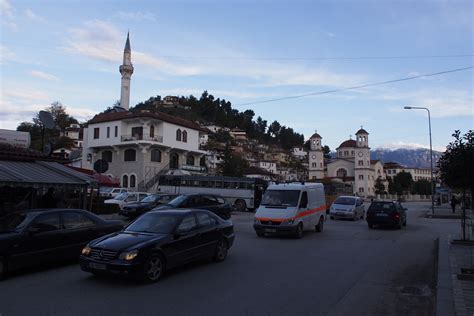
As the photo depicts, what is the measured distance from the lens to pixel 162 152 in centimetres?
5962

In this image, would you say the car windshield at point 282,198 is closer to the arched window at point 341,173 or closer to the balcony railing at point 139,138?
the balcony railing at point 139,138

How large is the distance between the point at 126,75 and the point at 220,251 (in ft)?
247

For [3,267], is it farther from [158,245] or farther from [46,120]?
[46,120]

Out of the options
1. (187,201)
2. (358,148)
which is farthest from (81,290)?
(358,148)

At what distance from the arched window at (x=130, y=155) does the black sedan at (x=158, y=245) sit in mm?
49107

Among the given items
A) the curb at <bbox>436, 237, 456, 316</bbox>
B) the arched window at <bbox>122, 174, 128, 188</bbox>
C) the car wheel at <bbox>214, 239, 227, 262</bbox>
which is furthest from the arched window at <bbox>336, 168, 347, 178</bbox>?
the car wheel at <bbox>214, 239, 227, 262</bbox>

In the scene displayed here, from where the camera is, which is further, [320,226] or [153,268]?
[320,226]

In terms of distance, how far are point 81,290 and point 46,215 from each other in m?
2.99

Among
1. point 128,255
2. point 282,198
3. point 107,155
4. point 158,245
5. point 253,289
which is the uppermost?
point 107,155

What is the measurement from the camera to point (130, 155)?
194 ft

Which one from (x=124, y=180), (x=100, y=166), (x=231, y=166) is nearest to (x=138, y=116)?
(x=124, y=180)

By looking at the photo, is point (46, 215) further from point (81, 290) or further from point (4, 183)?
point (4, 183)

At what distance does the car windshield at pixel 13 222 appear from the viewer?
9.68m

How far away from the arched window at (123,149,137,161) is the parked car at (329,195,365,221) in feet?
119
